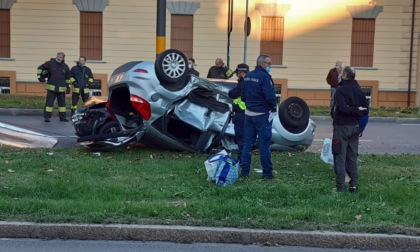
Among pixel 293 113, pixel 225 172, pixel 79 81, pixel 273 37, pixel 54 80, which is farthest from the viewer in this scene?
pixel 273 37

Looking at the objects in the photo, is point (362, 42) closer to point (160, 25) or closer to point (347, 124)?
point (160, 25)

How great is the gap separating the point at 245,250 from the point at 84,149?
18.1ft

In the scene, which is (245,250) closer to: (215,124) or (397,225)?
(397,225)

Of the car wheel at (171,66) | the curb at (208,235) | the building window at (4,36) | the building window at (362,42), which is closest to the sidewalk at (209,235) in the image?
the curb at (208,235)

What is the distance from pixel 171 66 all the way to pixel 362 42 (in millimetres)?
16944

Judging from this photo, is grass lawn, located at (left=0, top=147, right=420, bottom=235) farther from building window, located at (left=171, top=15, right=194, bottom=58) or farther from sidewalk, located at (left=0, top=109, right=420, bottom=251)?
building window, located at (left=171, top=15, right=194, bottom=58)

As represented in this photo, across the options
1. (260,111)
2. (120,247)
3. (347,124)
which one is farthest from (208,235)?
(260,111)

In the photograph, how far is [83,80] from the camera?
54.6 ft

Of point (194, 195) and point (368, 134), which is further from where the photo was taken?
point (368, 134)

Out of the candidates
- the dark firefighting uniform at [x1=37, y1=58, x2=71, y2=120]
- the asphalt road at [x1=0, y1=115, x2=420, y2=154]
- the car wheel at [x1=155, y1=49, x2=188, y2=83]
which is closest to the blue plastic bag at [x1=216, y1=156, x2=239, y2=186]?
the car wheel at [x1=155, y1=49, x2=188, y2=83]

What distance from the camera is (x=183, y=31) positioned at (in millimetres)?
24391

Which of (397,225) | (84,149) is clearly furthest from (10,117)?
(397,225)

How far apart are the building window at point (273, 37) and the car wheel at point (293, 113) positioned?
14.3 metres

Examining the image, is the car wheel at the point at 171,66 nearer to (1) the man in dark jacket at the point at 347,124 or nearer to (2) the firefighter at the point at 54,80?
(1) the man in dark jacket at the point at 347,124
